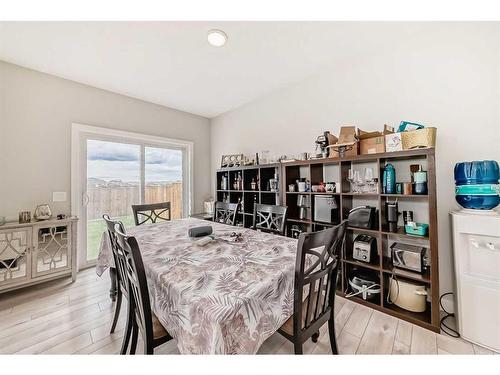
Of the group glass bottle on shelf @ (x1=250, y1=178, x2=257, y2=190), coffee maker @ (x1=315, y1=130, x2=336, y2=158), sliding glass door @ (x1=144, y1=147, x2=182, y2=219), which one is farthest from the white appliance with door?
sliding glass door @ (x1=144, y1=147, x2=182, y2=219)

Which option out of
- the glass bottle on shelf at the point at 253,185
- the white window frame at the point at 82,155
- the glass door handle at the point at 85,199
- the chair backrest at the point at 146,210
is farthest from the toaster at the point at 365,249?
the glass door handle at the point at 85,199

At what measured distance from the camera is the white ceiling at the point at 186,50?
1812 mm

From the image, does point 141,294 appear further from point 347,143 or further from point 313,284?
point 347,143

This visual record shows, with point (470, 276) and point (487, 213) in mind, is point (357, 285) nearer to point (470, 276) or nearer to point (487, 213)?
point (470, 276)

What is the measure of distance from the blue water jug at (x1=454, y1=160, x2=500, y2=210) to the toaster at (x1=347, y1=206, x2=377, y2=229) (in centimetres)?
63

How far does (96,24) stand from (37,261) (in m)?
2.47

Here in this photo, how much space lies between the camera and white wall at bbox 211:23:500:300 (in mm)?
1639

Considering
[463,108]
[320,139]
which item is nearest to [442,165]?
[463,108]

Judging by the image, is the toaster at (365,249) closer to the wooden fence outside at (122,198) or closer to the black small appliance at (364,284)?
the black small appliance at (364,284)

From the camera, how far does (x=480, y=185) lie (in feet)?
4.77

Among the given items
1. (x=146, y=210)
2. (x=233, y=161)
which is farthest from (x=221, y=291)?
(x=233, y=161)

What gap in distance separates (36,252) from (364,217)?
3.44m

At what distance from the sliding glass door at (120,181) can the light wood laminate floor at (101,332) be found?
0.95 metres

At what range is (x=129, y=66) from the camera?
238 centimetres
